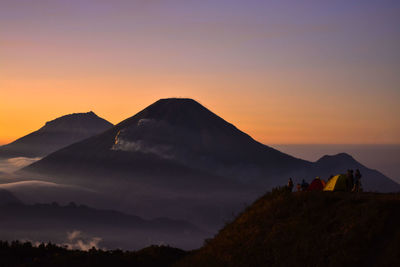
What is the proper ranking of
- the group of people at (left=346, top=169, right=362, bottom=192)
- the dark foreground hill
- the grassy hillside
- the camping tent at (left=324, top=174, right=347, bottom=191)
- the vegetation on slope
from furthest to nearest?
the camping tent at (left=324, top=174, right=347, bottom=191)
the vegetation on slope
the group of people at (left=346, top=169, right=362, bottom=192)
the dark foreground hill
the grassy hillside

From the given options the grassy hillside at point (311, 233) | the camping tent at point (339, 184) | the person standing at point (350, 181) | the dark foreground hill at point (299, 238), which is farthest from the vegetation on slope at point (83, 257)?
the person standing at point (350, 181)

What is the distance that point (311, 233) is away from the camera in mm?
27469

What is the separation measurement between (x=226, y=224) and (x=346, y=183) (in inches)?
360

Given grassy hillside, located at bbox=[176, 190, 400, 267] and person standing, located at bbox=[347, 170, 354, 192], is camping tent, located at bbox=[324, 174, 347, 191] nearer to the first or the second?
person standing, located at bbox=[347, 170, 354, 192]

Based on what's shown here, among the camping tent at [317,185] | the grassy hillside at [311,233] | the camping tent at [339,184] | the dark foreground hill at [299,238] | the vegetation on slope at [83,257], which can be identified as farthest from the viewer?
the camping tent at [317,185]

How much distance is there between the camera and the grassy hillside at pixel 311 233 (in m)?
24.0

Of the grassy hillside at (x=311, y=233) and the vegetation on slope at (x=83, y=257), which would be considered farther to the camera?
the vegetation on slope at (x=83, y=257)

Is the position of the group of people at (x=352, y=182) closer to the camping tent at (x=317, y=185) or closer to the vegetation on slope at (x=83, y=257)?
the camping tent at (x=317, y=185)

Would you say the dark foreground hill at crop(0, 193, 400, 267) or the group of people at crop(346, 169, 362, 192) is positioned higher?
the group of people at crop(346, 169, 362, 192)

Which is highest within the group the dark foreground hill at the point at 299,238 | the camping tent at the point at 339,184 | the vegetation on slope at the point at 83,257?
the camping tent at the point at 339,184

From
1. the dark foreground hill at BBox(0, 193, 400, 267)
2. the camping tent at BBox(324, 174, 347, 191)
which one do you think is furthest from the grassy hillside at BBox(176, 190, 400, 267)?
the camping tent at BBox(324, 174, 347, 191)

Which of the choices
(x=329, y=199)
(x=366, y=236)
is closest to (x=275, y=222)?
(x=329, y=199)

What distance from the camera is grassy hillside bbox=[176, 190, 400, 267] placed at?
24.0 meters

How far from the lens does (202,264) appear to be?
106 feet
